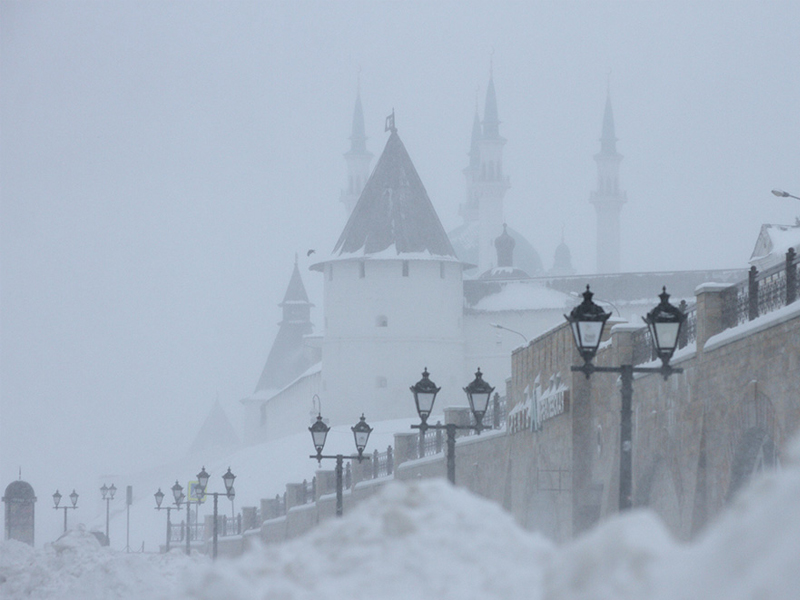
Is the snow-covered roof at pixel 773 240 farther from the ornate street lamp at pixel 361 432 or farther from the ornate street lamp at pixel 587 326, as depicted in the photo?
the ornate street lamp at pixel 587 326

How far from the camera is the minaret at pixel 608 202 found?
91.9 metres

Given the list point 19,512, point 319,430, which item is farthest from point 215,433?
point 319,430

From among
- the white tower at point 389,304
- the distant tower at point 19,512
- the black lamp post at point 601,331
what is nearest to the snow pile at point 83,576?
the black lamp post at point 601,331

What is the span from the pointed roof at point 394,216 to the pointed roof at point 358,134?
40.1 m

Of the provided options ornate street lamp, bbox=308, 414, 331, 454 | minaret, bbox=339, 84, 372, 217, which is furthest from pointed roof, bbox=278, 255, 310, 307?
ornate street lamp, bbox=308, 414, 331, 454

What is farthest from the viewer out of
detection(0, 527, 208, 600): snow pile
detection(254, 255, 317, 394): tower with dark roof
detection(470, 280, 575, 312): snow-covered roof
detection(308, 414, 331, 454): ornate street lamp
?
detection(254, 255, 317, 394): tower with dark roof

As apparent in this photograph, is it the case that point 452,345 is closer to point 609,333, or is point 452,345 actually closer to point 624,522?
point 609,333

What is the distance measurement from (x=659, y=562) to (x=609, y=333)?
1518 centimetres

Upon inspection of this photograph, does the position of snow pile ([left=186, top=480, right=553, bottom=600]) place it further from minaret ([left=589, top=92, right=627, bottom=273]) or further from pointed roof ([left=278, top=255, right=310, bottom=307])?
pointed roof ([left=278, top=255, right=310, bottom=307])

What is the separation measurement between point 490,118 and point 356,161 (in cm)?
1055

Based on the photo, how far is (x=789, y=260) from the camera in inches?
485

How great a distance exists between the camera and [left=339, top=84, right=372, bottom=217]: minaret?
101500 mm

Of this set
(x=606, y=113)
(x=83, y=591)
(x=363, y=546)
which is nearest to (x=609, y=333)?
(x=83, y=591)

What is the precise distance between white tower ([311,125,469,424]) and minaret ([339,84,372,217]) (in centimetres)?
3849
